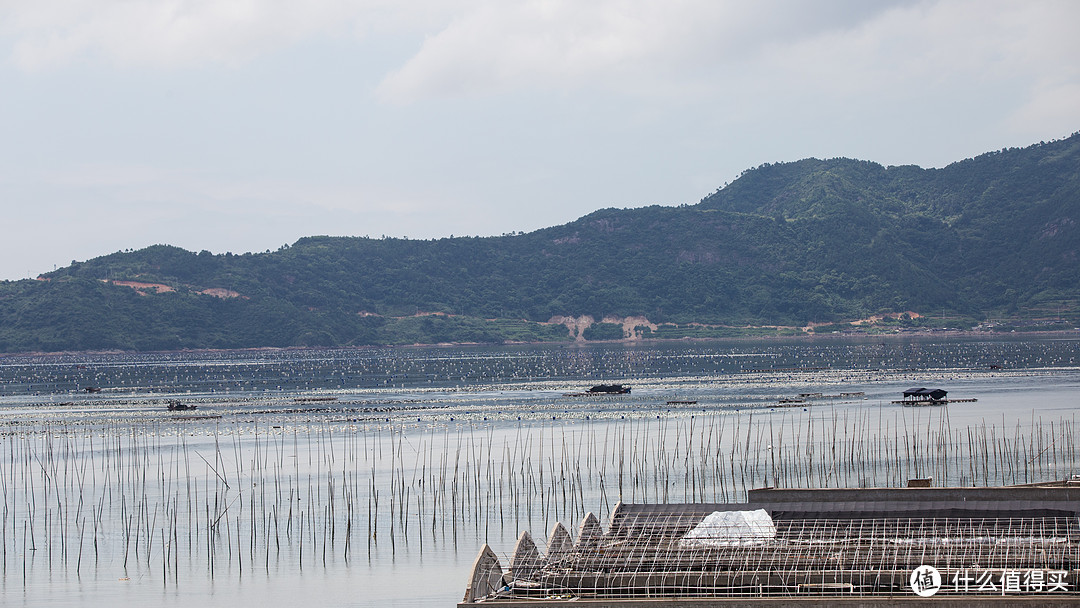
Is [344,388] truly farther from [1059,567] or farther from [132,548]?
A: [1059,567]

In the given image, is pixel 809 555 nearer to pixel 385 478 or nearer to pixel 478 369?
pixel 385 478

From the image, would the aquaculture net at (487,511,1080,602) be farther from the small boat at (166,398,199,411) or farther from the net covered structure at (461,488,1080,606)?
the small boat at (166,398,199,411)

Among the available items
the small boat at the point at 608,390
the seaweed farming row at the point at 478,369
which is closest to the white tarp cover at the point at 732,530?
the small boat at the point at 608,390

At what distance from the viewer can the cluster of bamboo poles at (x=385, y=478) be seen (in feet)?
111

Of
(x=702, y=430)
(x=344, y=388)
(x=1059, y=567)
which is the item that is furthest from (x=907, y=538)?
(x=344, y=388)

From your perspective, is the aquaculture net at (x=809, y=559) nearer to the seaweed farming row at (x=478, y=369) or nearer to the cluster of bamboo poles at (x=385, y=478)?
the cluster of bamboo poles at (x=385, y=478)

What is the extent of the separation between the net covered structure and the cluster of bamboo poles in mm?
9908

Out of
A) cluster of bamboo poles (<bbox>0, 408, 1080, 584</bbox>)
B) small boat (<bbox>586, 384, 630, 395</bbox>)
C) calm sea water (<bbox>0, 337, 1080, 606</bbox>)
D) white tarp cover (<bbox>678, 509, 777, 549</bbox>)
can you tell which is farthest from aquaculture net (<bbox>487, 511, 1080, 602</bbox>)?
small boat (<bbox>586, 384, 630, 395</bbox>)

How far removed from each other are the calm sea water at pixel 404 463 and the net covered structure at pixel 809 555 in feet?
18.7

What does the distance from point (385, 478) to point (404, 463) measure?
3.92 m

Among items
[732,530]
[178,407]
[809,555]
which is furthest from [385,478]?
[178,407]

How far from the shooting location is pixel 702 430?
55.0 meters

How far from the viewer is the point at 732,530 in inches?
932

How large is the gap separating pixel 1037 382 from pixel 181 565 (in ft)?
228
